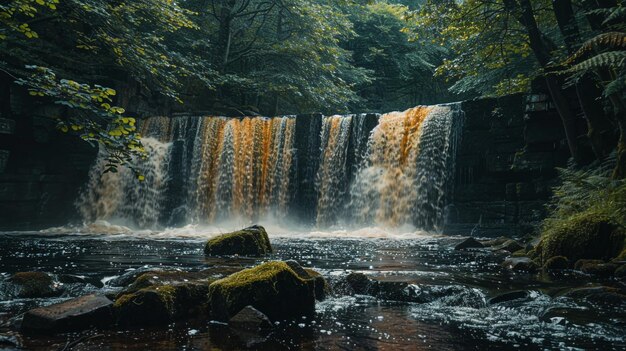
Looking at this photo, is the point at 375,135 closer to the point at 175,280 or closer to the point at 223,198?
the point at 223,198

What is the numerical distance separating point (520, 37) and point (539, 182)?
492cm

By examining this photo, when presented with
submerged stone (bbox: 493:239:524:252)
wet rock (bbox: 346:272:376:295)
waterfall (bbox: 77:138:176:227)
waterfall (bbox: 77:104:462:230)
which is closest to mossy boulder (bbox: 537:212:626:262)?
submerged stone (bbox: 493:239:524:252)

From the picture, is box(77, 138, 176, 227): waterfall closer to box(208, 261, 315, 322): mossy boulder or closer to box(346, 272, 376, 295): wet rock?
box(346, 272, 376, 295): wet rock

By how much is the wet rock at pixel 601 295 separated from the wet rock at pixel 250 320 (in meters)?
3.84

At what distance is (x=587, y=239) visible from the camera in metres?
8.20

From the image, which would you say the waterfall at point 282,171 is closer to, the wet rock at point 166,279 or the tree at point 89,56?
the tree at point 89,56

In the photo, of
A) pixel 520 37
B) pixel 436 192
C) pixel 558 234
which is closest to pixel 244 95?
pixel 436 192

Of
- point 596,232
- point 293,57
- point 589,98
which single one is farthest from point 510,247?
point 293,57

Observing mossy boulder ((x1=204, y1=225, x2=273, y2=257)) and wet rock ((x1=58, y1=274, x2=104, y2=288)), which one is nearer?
wet rock ((x1=58, y1=274, x2=104, y2=288))

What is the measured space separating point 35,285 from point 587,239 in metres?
8.78

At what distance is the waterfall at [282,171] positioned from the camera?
18.1 meters

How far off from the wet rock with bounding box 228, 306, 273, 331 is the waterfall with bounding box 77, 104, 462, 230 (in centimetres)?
1372

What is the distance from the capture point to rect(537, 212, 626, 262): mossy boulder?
26.1 feet

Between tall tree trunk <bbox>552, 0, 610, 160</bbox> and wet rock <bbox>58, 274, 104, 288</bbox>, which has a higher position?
tall tree trunk <bbox>552, 0, 610, 160</bbox>
